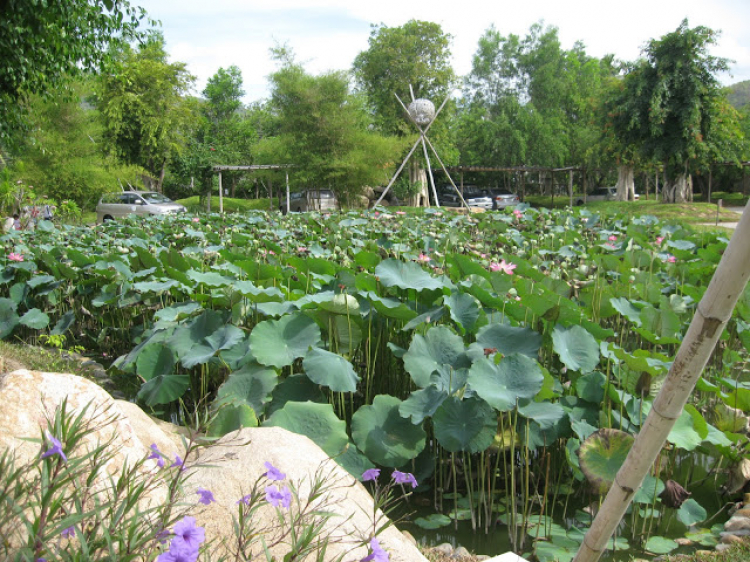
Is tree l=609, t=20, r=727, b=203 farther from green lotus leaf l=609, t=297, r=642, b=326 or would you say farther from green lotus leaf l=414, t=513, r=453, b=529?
green lotus leaf l=414, t=513, r=453, b=529

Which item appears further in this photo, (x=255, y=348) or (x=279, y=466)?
(x=255, y=348)

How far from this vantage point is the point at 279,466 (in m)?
1.54

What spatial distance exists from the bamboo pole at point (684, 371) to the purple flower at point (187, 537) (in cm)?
67

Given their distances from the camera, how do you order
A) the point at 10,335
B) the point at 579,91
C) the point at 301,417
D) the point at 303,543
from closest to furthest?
the point at 303,543
the point at 301,417
the point at 10,335
the point at 579,91

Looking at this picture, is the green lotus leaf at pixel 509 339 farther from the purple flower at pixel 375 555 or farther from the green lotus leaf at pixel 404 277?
the purple flower at pixel 375 555

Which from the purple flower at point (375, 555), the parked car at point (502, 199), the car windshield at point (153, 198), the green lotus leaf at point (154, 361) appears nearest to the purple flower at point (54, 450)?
the purple flower at point (375, 555)

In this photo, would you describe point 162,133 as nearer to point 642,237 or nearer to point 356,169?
point 356,169

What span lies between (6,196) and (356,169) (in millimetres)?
14787

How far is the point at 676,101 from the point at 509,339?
20999mm

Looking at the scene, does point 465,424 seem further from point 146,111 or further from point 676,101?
point 146,111

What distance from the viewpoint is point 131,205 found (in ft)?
66.8

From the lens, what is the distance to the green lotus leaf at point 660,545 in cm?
210

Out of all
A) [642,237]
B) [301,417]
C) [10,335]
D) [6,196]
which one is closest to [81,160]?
[6,196]

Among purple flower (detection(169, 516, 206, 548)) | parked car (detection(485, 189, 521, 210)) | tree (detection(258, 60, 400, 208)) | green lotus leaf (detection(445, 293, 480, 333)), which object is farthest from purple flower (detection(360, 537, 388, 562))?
parked car (detection(485, 189, 521, 210))
